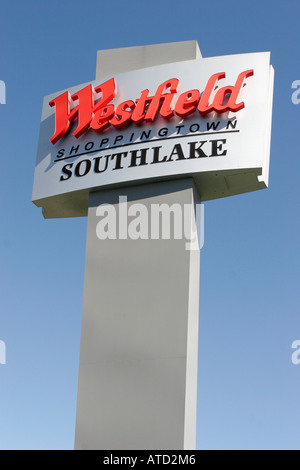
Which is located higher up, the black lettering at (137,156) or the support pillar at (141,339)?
the black lettering at (137,156)

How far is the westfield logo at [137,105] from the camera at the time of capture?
58.2 feet

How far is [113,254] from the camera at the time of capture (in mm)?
17469

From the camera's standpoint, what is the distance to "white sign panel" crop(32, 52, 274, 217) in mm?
17297

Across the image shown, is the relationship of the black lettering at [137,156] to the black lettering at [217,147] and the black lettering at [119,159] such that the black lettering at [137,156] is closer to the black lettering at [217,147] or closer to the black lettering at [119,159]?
the black lettering at [119,159]

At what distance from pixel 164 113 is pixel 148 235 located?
2.88 meters

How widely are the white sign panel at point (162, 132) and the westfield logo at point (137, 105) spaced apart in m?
0.02

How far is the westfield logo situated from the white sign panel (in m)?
0.02

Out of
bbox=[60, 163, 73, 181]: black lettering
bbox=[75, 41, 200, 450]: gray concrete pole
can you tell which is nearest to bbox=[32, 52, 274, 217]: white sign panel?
bbox=[60, 163, 73, 181]: black lettering

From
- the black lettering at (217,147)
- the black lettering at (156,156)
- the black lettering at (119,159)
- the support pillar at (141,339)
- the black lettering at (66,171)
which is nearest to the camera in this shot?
the support pillar at (141,339)

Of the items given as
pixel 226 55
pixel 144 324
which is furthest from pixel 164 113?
pixel 144 324

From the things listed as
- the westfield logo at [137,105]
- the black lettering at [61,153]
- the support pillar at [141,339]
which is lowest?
the support pillar at [141,339]

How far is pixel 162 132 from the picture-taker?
1797cm

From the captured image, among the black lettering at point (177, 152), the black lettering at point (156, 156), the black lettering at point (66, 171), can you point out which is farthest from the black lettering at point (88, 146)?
the black lettering at point (177, 152)
